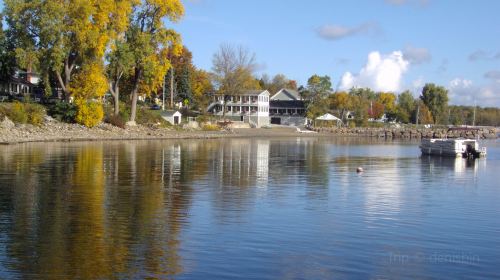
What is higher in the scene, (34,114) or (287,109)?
(287,109)

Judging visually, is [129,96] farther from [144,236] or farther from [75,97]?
[144,236]

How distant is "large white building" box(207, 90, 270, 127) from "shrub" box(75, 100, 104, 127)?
51.1m

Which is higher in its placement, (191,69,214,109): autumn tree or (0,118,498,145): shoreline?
(191,69,214,109): autumn tree

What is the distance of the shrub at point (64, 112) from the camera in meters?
65.2

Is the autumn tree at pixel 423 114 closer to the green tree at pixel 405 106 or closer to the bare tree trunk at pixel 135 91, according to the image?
the green tree at pixel 405 106

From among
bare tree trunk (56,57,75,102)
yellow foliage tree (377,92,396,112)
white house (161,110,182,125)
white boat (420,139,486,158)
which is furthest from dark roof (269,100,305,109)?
white boat (420,139,486,158)

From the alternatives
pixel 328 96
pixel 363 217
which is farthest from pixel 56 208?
pixel 328 96

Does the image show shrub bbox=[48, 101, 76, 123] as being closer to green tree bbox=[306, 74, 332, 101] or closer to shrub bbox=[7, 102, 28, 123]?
shrub bbox=[7, 102, 28, 123]

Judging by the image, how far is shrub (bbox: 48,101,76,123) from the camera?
6519 centimetres

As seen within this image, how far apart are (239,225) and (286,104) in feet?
375

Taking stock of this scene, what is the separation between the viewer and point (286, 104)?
427 feet

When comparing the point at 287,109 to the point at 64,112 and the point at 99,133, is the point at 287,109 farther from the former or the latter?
the point at 64,112

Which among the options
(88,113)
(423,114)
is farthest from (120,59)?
(423,114)

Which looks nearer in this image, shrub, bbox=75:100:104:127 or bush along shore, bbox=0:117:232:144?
bush along shore, bbox=0:117:232:144
